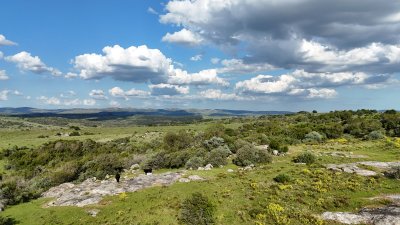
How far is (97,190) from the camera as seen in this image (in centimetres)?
4112

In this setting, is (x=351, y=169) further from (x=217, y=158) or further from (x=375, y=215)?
(x=217, y=158)

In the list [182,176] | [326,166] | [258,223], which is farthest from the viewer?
[326,166]

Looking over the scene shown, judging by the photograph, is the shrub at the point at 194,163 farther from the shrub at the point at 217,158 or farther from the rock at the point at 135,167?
the rock at the point at 135,167

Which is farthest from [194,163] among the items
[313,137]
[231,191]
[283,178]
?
[313,137]

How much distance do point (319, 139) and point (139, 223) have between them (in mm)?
60326

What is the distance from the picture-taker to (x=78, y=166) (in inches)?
2473

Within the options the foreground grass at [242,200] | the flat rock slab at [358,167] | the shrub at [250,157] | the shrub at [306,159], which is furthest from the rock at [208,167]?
the flat rock slab at [358,167]

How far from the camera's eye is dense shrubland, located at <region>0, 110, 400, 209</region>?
55300 mm

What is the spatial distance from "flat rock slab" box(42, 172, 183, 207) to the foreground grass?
58.0 inches

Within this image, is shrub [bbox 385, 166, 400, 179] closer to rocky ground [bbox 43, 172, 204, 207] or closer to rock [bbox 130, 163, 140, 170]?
rocky ground [bbox 43, 172, 204, 207]

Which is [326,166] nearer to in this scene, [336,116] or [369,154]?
[369,154]

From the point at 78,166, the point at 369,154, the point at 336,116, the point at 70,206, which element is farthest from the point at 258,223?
the point at 336,116

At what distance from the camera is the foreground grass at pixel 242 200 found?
32.7m

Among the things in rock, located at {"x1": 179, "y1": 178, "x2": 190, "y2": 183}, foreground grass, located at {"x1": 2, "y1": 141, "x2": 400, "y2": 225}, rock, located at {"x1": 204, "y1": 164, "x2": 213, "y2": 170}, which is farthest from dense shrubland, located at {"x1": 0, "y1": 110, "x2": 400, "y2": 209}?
rock, located at {"x1": 179, "y1": 178, "x2": 190, "y2": 183}
